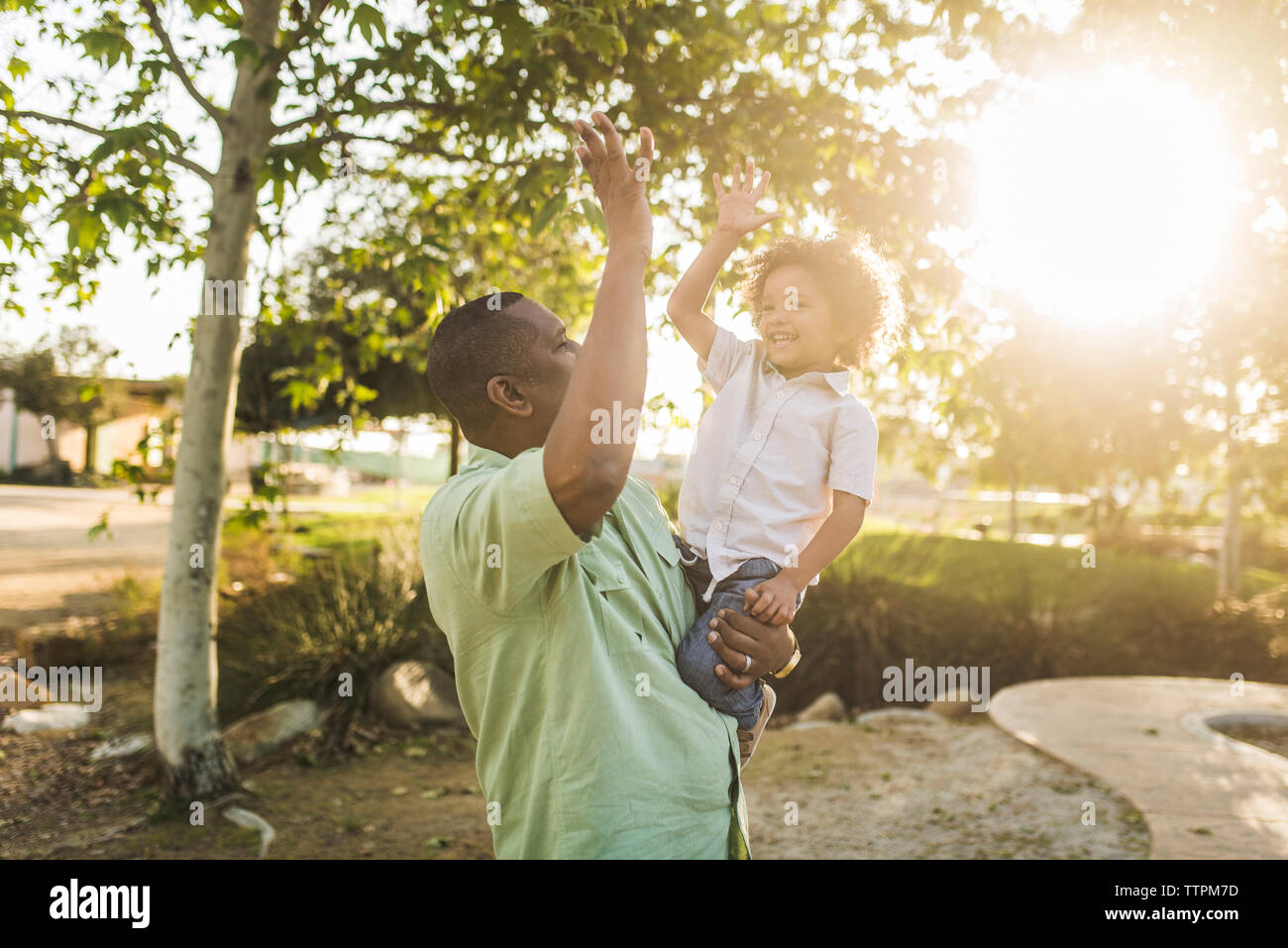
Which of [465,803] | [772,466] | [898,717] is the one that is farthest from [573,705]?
[898,717]

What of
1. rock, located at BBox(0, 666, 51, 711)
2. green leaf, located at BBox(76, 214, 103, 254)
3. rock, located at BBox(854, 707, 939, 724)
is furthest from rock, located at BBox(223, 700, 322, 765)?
rock, located at BBox(854, 707, 939, 724)

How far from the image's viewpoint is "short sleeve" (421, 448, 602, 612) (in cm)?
129

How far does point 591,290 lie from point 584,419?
6125 mm

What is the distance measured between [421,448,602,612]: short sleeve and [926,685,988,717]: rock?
7.23 metres

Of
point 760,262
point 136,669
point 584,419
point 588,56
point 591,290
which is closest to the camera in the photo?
point 584,419

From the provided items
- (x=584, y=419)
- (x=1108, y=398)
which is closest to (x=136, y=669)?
(x=584, y=419)

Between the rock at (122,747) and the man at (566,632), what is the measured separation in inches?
220

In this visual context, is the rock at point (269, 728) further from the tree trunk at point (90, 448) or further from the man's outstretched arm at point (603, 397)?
the tree trunk at point (90, 448)

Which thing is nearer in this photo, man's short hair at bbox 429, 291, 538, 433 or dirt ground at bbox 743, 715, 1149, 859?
man's short hair at bbox 429, 291, 538, 433

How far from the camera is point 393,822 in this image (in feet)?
18.1

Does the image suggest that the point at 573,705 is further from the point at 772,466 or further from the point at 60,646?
the point at 60,646

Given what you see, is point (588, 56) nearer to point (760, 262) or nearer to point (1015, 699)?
point (760, 262)

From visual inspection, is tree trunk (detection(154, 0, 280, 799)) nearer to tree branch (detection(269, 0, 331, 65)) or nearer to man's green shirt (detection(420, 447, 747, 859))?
tree branch (detection(269, 0, 331, 65))
